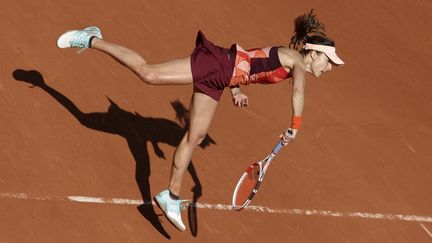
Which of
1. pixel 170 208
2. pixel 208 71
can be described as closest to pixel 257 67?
pixel 208 71

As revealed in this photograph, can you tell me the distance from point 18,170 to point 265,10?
22.1 feet

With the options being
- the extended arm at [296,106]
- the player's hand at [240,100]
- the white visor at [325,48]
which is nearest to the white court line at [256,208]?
the player's hand at [240,100]

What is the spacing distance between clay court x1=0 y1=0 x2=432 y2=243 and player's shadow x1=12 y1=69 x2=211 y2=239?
0.06 feet

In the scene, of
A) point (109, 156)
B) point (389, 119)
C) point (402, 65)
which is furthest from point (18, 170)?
point (402, 65)

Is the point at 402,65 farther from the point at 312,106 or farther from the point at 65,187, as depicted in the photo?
the point at 65,187

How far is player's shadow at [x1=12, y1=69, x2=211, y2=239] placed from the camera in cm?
1054

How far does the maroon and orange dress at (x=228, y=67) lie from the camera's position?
9039 millimetres

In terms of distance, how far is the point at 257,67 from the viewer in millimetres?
9211

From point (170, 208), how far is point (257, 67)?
1698mm

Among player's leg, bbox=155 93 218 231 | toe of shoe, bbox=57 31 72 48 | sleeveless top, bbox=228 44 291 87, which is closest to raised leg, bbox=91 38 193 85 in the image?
player's leg, bbox=155 93 218 231

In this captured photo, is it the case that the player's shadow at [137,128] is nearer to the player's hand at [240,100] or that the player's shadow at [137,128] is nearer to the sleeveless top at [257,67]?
the player's hand at [240,100]

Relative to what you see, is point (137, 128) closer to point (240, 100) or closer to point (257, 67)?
point (240, 100)

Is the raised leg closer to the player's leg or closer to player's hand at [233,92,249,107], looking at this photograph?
the player's leg

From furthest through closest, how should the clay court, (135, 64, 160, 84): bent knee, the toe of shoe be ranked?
the clay court, the toe of shoe, (135, 64, 160, 84): bent knee
